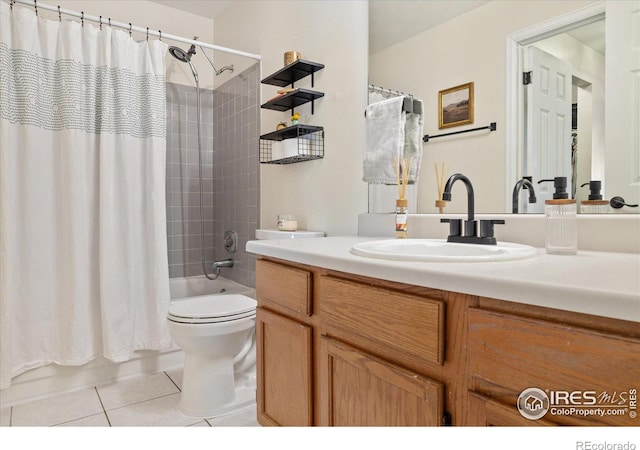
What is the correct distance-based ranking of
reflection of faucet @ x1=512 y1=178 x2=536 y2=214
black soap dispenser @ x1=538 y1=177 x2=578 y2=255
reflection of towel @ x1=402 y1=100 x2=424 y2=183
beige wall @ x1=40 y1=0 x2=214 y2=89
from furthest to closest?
1. beige wall @ x1=40 y1=0 x2=214 y2=89
2. reflection of towel @ x1=402 y1=100 x2=424 y2=183
3. reflection of faucet @ x1=512 y1=178 x2=536 y2=214
4. black soap dispenser @ x1=538 y1=177 x2=578 y2=255

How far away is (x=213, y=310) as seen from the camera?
1.88 m

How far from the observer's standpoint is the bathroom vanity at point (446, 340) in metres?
0.60

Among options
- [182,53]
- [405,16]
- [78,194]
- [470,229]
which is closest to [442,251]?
[470,229]

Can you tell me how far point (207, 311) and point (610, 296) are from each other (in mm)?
1623

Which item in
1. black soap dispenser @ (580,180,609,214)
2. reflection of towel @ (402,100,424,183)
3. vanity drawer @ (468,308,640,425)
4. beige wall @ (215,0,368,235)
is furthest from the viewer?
beige wall @ (215,0,368,235)

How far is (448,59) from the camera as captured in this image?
57.8 inches

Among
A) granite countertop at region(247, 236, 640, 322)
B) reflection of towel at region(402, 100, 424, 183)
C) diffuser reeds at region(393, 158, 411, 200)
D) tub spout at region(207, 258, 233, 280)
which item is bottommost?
tub spout at region(207, 258, 233, 280)

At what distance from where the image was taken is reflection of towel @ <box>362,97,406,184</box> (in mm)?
1625

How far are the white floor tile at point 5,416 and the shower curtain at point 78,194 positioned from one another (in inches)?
5.1

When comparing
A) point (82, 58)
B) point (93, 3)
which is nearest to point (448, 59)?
point (82, 58)

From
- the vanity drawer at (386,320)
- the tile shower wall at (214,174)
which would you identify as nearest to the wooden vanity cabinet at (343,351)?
the vanity drawer at (386,320)

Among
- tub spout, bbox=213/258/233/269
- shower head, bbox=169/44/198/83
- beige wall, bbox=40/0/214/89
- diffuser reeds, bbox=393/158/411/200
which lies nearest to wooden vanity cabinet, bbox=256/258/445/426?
diffuser reeds, bbox=393/158/411/200

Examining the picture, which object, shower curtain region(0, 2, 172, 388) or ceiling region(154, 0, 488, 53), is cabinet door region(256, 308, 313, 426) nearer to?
shower curtain region(0, 2, 172, 388)

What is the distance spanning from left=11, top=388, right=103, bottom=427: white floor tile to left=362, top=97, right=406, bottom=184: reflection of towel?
1.67m
